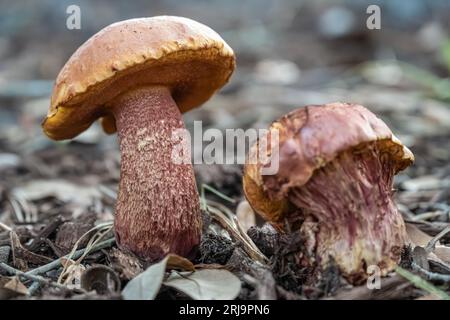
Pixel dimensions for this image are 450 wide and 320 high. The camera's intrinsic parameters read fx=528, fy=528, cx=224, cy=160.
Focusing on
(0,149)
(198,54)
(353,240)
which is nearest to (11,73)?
(0,149)

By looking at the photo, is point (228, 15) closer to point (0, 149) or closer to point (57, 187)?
point (0, 149)

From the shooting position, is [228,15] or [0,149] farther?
[228,15]

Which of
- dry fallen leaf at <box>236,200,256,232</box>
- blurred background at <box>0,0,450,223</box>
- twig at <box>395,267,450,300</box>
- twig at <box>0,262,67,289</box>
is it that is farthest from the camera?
blurred background at <box>0,0,450,223</box>

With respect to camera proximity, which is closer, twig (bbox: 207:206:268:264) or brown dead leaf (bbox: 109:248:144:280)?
brown dead leaf (bbox: 109:248:144:280)

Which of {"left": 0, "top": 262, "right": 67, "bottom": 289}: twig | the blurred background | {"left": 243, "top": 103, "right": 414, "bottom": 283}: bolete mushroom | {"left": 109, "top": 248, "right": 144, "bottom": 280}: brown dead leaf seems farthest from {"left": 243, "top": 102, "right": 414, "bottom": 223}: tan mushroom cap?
the blurred background

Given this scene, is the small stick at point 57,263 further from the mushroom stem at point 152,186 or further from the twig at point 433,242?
the twig at point 433,242

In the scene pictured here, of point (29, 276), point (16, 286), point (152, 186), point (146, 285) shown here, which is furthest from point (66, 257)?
point (146, 285)

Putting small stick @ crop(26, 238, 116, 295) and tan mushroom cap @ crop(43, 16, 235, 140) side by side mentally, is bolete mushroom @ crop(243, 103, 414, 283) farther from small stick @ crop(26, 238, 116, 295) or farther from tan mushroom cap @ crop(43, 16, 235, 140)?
small stick @ crop(26, 238, 116, 295)
